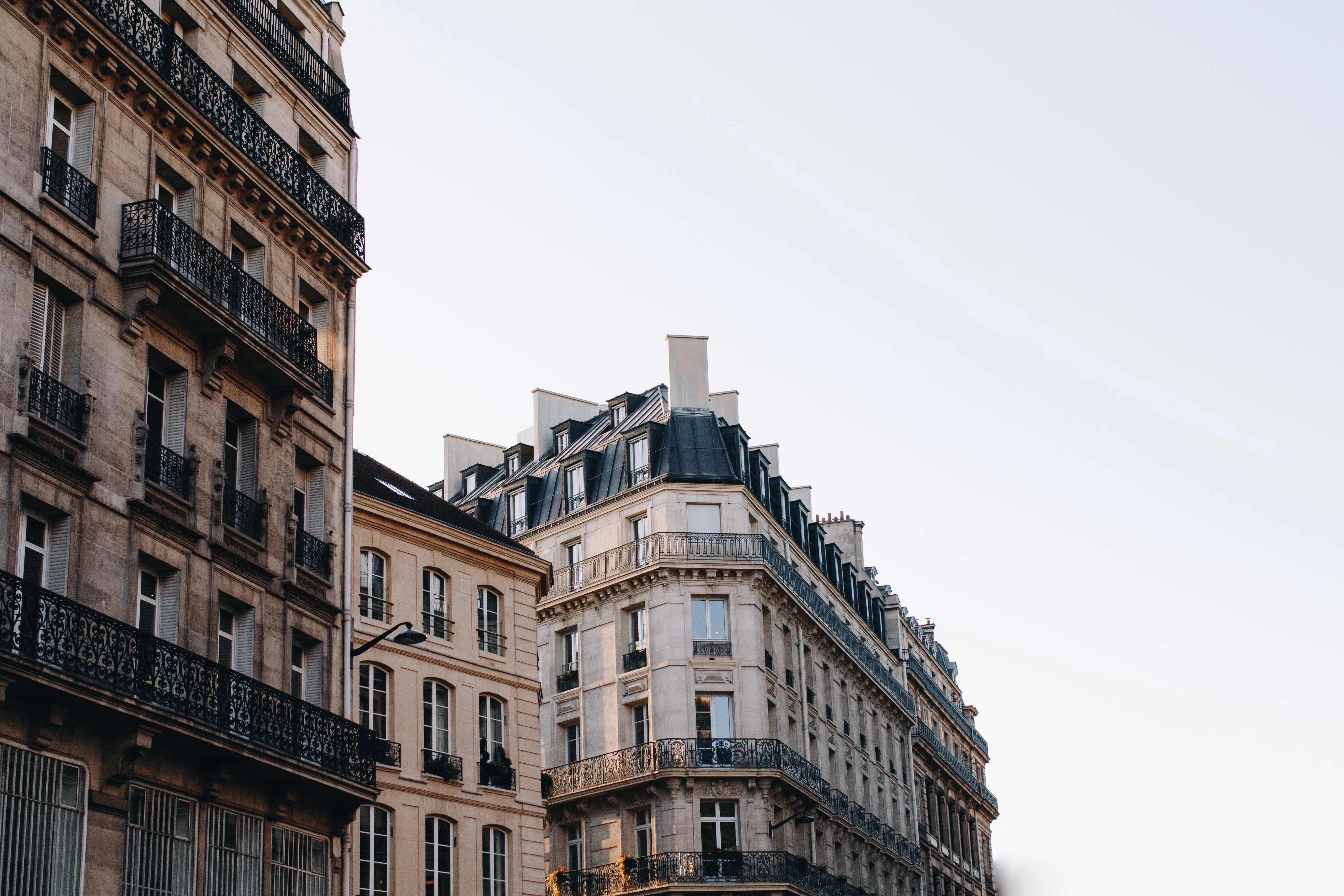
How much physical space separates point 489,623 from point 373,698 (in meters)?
3.72

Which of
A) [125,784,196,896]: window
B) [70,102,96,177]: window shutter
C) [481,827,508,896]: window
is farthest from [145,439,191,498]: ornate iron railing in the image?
[481,827,508,896]: window

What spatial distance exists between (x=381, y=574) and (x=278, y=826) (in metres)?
8.90

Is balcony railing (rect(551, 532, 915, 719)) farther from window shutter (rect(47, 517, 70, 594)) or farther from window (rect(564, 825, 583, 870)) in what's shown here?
window shutter (rect(47, 517, 70, 594))

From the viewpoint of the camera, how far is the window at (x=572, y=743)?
43.9 m

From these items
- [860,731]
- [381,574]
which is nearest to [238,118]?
[381,574]

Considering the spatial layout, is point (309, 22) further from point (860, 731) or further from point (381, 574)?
point (860, 731)

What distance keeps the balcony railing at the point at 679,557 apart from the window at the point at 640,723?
11.6ft

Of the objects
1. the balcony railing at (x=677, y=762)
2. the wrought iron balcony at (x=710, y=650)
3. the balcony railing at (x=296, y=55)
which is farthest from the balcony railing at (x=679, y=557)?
the balcony railing at (x=296, y=55)

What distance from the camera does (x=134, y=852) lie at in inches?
716

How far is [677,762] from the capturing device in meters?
41.5

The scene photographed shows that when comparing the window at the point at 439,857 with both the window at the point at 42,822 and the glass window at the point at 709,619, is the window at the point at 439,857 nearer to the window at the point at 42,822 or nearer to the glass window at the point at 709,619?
the window at the point at 42,822

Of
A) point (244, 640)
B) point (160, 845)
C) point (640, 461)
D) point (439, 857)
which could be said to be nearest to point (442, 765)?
point (439, 857)

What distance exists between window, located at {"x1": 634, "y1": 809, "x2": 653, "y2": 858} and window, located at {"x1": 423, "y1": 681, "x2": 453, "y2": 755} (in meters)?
12.8

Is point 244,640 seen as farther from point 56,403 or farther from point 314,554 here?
point 56,403
